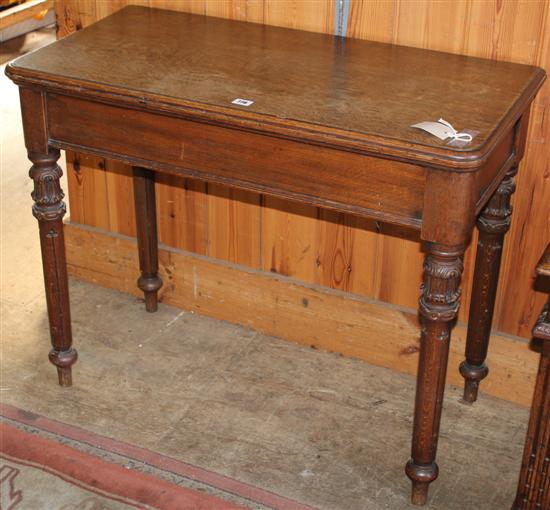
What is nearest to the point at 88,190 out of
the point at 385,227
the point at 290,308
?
the point at 290,308

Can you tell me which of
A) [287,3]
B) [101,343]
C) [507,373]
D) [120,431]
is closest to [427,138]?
[287,3]

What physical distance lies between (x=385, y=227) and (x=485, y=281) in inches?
13.3

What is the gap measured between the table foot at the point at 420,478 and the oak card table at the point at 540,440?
216 mm

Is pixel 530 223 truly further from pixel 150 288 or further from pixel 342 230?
pixel 150 288

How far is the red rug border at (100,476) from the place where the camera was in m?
2.51

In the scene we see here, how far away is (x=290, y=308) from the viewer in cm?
311

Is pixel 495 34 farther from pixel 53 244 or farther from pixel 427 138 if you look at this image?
pixel 53 244

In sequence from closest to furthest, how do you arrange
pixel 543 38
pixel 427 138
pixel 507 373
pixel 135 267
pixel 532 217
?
pixel 427 138 → pixel 543 38 → pixel 532 217 → pixel 507 373 → pixel 135 267

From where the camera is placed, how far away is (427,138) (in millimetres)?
2045

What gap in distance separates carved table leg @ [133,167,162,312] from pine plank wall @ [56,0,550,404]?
7cm

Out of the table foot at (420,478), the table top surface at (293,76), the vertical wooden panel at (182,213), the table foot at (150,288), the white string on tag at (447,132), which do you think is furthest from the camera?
the table foot at (150,288)

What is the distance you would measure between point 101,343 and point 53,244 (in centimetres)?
56

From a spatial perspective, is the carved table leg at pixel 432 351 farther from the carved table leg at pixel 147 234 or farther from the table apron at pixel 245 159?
the carved table leg at pixel 147 234

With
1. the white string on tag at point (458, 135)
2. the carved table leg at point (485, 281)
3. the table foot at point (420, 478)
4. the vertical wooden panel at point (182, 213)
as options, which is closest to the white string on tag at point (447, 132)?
the white string on tag at point (458, 135)
